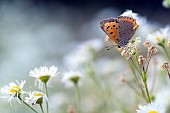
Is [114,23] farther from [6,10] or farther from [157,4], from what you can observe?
[157,4]

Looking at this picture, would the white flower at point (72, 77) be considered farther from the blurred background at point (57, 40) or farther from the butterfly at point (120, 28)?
the butterfly at point (120, 28)

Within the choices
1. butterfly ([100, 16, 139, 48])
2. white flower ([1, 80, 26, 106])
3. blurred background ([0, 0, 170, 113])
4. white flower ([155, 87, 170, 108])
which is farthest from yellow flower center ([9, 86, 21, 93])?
white flower ([155, 87, 170, 108])

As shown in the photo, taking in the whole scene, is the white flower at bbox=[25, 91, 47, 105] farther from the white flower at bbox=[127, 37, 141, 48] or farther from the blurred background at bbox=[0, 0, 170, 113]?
the blurred background at bbox=[0, 0, 170, 113]

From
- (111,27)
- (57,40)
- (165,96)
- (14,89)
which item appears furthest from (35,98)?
(57,40)

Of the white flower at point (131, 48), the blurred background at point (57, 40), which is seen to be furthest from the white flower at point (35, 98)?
the blurred background at point (57, 40)

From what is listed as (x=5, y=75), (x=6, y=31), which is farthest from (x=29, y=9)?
(x=5, y=75)

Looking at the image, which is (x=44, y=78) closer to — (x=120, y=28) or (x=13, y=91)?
(x=13, y=91)
